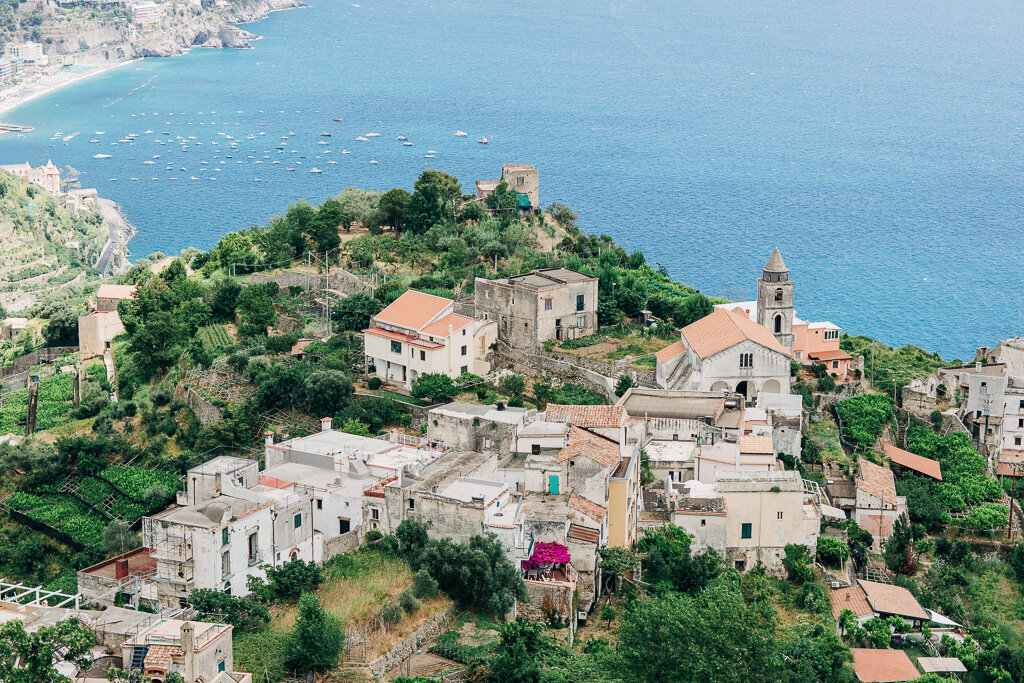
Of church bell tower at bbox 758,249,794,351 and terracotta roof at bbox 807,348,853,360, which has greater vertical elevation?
church bell tower at bbox 758,249,794,351

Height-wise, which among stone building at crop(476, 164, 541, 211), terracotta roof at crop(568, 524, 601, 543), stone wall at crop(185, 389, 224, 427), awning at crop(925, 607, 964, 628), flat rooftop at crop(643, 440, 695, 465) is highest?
stone building at crop(476, 164, 541, 211)

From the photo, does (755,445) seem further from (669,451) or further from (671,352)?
(671,352)

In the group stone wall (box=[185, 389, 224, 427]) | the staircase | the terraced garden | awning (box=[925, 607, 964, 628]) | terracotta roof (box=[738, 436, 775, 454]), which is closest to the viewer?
the staircase

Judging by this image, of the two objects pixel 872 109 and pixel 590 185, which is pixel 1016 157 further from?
pixel 590 185

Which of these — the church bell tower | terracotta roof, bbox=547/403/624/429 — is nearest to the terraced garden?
terracotta roof, bbox=547/403/624/429

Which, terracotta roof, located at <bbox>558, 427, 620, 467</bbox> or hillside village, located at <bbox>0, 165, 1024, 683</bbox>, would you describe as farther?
terracotta roof, located at <bbox>558, 427, 620, 467</bbox>

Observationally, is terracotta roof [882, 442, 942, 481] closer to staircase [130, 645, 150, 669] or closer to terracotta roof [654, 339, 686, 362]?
terracotta roof [654, 339, 686, 362]

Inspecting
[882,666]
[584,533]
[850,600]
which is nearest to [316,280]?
[584,533]
